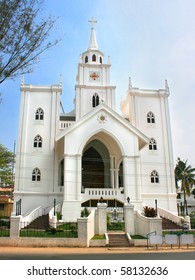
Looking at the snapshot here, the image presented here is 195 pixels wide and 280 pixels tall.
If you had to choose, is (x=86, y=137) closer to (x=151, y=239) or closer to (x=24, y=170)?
(x=24, y=170)

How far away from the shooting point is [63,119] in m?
33.9

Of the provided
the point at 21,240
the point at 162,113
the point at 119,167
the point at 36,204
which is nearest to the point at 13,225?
the point at 21,240

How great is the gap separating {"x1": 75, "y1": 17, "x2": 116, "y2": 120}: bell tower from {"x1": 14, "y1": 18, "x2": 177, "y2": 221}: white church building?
0.04 metres

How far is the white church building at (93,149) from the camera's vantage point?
26.0m

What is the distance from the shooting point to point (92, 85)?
3306cm

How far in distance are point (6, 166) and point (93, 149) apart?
13.1 m

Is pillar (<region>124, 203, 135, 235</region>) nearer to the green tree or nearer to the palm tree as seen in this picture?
the green tree

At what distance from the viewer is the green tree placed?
36.7 m

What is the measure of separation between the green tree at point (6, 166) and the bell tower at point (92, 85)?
1202 cm

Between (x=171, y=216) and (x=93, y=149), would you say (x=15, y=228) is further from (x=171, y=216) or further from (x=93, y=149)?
(x=93, y=149)

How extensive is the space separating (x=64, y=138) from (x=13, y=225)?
1097cm

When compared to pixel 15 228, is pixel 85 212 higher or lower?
higher

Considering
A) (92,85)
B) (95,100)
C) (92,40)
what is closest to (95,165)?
(95,100)

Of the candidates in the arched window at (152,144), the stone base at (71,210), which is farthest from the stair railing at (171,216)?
the stone base at (71,210)
